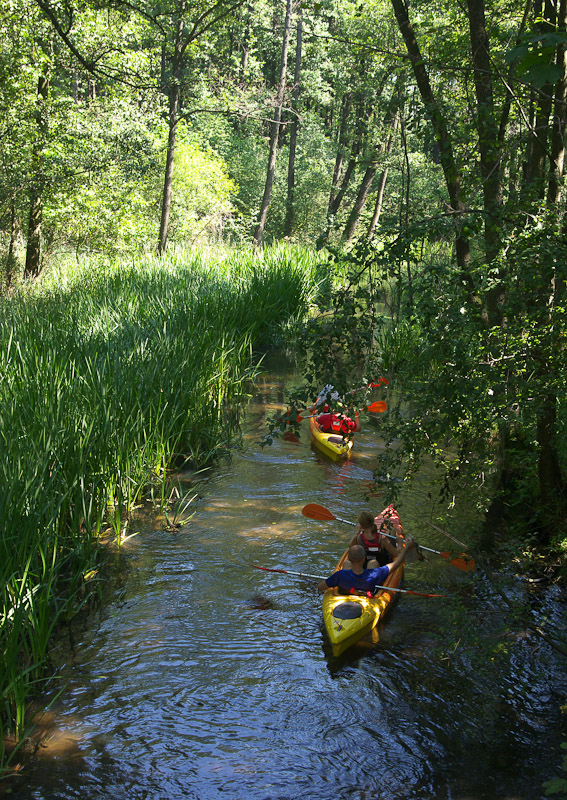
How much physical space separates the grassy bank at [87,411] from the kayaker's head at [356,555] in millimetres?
1854

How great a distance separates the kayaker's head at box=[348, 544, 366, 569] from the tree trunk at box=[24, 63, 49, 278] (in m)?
10.6

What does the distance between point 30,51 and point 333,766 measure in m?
14.4

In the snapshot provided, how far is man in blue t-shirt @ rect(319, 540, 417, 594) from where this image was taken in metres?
5.18

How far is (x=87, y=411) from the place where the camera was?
224 inches

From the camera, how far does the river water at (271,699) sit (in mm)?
3518

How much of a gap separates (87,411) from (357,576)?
2532 millimetres

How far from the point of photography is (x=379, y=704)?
4.18m

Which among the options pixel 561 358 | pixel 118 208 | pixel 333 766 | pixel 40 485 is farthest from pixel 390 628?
pixel 118 208

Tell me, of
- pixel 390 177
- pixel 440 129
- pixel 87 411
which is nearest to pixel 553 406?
pixel 440 129

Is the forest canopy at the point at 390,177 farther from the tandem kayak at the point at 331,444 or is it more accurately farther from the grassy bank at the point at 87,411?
the grassy bank at the point at 87,411

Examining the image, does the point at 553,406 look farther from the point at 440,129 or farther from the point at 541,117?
the point at 541,117

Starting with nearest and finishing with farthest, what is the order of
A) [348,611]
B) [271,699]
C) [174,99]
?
[271,699], [348,611], [174,99]

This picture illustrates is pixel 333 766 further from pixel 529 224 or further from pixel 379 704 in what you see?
pixel 529 224

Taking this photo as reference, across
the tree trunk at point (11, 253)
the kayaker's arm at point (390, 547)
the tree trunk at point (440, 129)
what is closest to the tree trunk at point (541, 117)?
the tree trunk at point (440, 129)
